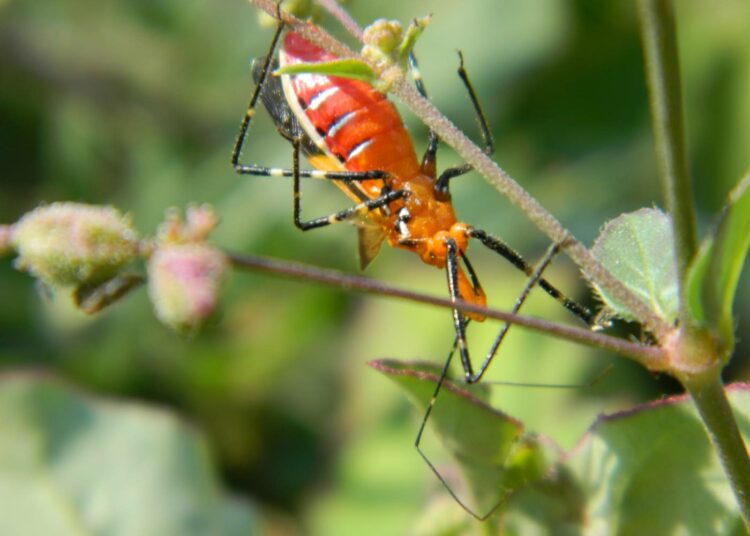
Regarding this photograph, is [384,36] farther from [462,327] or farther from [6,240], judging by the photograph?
[462,327]

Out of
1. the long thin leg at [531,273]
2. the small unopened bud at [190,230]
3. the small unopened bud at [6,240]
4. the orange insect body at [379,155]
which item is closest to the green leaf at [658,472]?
the long thin leg at [531,273]

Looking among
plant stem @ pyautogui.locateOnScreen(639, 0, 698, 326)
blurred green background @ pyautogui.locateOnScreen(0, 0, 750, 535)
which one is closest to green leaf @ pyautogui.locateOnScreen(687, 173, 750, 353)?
plant stem @ pyautogui.locateOnScreen(639, 0, 698, 326)

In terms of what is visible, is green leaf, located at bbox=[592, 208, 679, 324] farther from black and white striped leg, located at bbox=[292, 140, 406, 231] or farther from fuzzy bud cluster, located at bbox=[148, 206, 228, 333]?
black and white striped leg, located at bbox=[292, 140, 406, 231]

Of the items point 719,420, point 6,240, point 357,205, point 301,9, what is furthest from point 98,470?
point 719,420

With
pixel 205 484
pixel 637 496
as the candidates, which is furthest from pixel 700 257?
pixel 205 484

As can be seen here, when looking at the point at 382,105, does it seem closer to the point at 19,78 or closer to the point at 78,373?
the point at 78,373

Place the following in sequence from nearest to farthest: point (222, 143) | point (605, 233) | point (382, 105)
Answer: point (605, 233) → point (382, 105) → point (222, 143)
